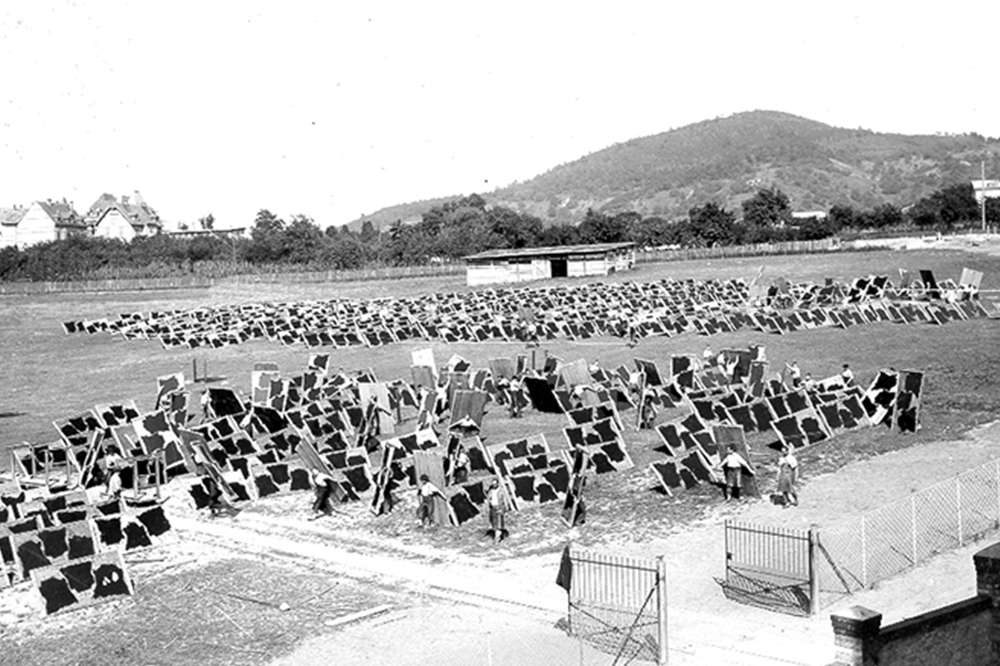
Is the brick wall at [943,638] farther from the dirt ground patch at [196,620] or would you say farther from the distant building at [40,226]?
the distant building at [40,226]

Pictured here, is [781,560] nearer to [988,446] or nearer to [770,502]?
[770,502]

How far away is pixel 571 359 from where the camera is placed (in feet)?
181

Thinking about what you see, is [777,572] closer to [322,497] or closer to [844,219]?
[322,497]

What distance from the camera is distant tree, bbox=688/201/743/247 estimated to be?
13438 cm

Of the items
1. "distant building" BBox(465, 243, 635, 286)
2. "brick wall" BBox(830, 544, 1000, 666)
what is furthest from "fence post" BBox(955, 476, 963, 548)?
"distant building" BBox(465, 243, 635, 286)

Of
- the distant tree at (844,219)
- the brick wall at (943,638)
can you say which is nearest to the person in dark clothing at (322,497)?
the brick wall at (943,638)

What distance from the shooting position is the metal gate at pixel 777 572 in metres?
19.0

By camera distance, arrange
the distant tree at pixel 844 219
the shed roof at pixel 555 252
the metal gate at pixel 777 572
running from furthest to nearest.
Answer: the distant tree at pixel 844 219
the shed roof at pixel 555 252
the metal gate at pixel 777 572

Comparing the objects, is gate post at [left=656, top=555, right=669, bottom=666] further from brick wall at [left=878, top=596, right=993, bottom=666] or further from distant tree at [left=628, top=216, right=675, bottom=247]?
distant tree at [left=628, top=216, right=675, bottom=247]

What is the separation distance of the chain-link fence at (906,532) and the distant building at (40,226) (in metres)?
186

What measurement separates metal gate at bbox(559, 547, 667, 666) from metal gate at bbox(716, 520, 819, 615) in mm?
1530

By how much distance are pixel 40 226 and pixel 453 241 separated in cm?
8773

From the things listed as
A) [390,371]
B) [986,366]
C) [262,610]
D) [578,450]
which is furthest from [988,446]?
[390,371]

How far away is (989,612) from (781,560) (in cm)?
540
